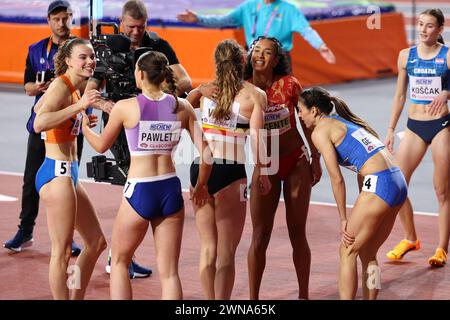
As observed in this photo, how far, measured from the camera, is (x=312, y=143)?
8.07 meters

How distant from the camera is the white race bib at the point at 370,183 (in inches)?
294

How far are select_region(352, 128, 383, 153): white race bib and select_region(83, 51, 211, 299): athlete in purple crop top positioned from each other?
1241 millimetres

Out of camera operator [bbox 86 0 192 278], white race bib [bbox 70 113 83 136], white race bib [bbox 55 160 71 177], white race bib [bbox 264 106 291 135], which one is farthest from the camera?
camera operator [bbox 86 0 192 278]

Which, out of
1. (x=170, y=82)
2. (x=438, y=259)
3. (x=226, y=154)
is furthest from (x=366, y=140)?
(x=438, y=259)

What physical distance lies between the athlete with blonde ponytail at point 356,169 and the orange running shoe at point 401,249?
198 cm

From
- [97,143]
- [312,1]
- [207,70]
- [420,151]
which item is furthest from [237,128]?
[312,1]

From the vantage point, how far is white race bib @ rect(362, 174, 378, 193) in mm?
7461

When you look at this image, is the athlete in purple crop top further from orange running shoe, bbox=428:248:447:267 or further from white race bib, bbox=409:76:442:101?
white race bib, bbox=409:76:442:101

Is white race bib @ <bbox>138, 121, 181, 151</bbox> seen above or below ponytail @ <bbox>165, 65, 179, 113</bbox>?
below

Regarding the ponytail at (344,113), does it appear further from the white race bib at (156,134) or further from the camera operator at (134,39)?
the camera operator at (134,39)

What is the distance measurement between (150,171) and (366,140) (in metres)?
1.64

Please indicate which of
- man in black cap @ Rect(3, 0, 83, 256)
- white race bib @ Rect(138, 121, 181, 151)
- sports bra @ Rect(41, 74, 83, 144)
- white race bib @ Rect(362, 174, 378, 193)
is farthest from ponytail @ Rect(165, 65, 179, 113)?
man in black cap @ Rect(3, 0, 83, 256)

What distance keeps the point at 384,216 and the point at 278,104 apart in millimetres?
1224

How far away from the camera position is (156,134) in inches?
272
